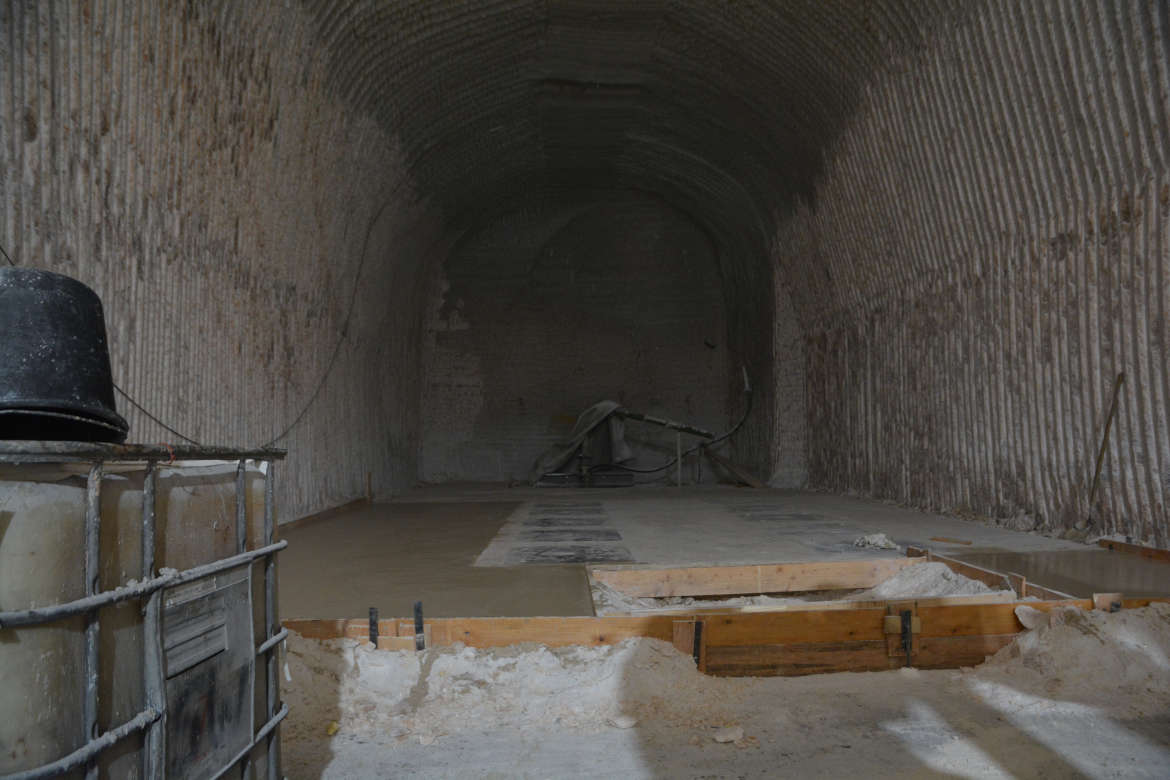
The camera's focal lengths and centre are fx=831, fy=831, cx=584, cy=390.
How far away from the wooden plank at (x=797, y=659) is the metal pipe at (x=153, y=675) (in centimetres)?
234

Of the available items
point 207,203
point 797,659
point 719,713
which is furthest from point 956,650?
point 207,203

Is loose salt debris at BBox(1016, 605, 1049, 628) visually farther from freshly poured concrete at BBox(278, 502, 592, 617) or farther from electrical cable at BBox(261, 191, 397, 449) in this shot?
electrical cable at BBox(261, 191, 397, 449)

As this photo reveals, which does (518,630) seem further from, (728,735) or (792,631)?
(792,631)

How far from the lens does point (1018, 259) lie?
261 inches

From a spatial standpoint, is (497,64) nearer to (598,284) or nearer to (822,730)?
(598,284)

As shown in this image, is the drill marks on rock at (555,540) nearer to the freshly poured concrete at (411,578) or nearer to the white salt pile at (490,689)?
the freshly poured concrete at (411,578)

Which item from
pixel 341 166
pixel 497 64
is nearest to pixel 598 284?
pixel 497 64

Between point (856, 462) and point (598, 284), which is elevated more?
point (598, 284)

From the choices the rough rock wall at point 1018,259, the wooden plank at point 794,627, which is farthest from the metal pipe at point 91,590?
the rough rock wall at point 1018,259

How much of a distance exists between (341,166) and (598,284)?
767 cm

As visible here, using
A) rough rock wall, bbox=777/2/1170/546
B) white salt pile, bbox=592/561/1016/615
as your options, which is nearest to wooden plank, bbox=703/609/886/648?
white salt pile, bbox=592/561/1016/615

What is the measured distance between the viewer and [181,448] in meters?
1.79

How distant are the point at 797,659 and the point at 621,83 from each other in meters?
8.74

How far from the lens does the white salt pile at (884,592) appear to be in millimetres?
4208
